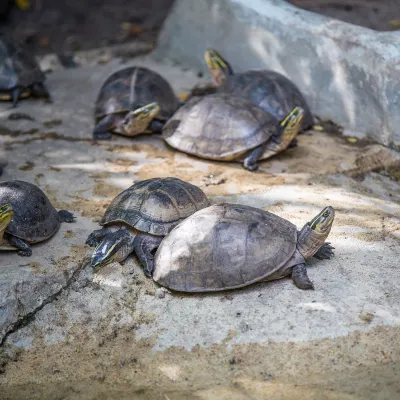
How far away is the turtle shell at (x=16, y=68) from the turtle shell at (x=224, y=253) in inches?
174

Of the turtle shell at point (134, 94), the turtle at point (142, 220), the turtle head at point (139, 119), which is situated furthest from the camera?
the turtle shell at point (134, 94)

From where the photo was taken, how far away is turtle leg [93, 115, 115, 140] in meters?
7.31

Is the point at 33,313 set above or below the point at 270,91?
below

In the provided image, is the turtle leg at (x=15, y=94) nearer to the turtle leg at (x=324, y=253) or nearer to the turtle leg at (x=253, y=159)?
the turtle leg at (x=253, y=159)

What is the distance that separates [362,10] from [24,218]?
551 centimetres

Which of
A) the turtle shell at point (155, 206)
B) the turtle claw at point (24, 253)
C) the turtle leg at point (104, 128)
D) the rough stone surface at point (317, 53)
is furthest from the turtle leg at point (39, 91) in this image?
the turtle claw at point (24, 253)

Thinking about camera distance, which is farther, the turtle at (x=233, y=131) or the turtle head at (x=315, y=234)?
the turtle at (x=233, y=131)

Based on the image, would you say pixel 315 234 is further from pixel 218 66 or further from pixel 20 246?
pixel 218 66

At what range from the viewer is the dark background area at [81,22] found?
10398mm

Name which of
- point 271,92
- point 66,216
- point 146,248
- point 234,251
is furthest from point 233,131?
point 234,251

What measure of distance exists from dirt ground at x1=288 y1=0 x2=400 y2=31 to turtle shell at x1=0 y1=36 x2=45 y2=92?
349 cm

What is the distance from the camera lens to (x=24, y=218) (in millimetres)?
4980

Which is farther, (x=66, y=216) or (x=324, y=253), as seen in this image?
(x=66, y=216)

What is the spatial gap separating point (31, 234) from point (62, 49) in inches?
235
